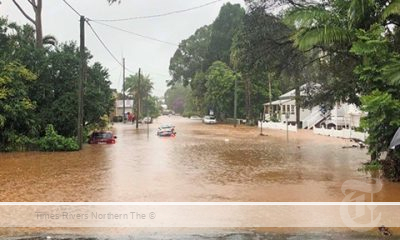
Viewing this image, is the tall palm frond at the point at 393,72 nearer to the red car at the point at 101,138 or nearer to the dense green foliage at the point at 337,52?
the dense green foliage at the point at 337,52

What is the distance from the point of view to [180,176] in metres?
17.5

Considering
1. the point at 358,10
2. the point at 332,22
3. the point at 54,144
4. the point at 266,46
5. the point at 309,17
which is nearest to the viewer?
the point at 358,10

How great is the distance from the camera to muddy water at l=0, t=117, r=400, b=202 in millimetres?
13523

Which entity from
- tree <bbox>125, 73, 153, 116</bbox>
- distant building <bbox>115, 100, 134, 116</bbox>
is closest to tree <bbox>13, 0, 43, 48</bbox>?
distant building <bbox>115, 100, 134, 116</bbox>

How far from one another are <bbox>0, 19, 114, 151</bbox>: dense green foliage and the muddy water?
8.50 ft

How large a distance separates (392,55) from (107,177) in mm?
10710

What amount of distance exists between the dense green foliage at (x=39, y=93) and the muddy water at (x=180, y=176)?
102 inches

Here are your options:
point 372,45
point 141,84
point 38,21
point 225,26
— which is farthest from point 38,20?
point 141,84

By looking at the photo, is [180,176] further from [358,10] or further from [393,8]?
[393,8]

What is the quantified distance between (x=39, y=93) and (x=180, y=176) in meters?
17.5

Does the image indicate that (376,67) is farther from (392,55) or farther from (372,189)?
(372,189)

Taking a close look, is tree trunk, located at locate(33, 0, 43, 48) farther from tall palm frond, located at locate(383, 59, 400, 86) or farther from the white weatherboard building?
tall palm frond, located at locate(383, 59, 400, 86)

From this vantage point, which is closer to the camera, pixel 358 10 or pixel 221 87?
pixel 358 10

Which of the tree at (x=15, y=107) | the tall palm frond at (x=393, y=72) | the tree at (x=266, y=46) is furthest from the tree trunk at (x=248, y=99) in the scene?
the tall palm frond at (x=393, y=72)
